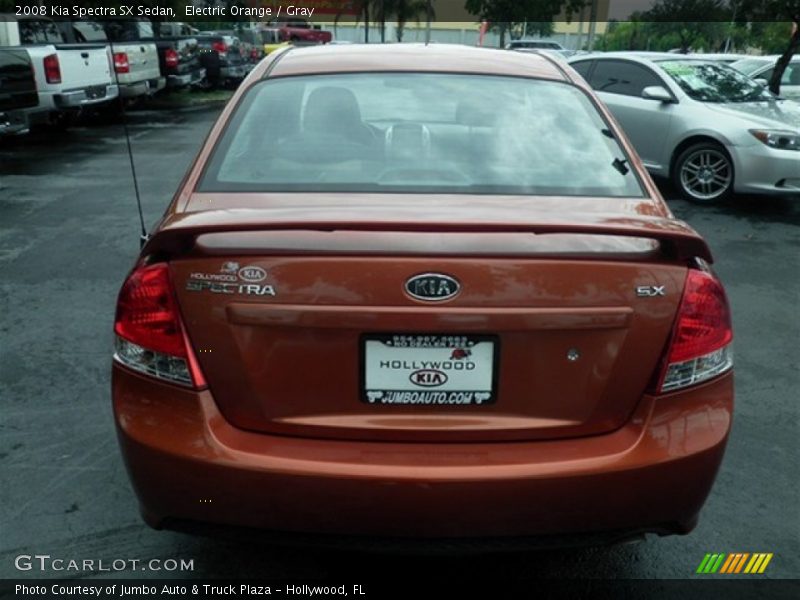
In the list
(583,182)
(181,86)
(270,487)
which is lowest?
(181,86)

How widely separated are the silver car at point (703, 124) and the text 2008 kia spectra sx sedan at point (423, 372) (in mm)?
6835

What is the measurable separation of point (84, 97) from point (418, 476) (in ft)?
39.5

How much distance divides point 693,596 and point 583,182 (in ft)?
4.67

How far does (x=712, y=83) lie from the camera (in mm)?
9539

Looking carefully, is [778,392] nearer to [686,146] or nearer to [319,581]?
[319,581]

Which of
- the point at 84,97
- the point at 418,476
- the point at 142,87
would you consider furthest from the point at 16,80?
the point at 418,476

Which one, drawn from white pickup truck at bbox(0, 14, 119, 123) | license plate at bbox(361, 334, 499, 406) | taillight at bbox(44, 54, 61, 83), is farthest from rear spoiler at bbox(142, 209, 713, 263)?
taillight at bbox(44, 54, 61, 83)

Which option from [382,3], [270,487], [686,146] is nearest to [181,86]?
[686,146]

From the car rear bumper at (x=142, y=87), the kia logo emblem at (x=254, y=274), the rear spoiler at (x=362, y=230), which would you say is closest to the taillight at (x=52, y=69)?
the car rear bumper at (x=142, y=87)

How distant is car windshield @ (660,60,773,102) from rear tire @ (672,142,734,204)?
68 cm

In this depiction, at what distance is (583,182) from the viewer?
2805mm

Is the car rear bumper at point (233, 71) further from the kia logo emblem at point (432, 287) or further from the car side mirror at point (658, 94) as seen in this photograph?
the kia logo emblem at point (432, 287)

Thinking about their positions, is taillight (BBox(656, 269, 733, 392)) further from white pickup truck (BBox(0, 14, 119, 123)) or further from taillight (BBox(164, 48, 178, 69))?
taillight (BBox(164, 48, 178, 69))

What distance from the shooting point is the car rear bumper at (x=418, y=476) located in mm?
2172
